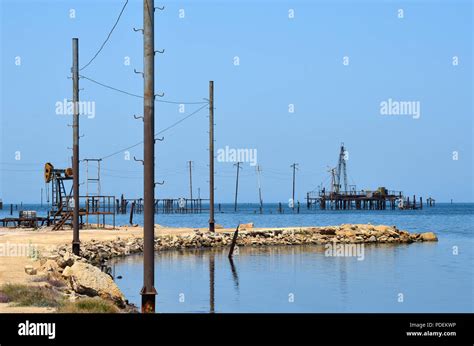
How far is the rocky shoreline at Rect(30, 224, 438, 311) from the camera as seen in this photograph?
18328 mm

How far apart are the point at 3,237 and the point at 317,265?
15.4m

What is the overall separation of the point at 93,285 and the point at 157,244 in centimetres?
2215

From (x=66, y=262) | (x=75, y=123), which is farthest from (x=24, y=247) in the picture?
(x=66, y=262)

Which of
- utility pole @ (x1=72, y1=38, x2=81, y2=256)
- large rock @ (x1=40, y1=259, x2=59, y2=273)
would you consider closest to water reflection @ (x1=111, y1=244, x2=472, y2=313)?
large rock @ (x1=40, y1=259, x2=59, y2=273)

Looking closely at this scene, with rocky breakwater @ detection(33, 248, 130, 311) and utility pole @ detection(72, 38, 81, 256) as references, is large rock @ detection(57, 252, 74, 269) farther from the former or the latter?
utility pole @ detection(72, 38, 81, 256)

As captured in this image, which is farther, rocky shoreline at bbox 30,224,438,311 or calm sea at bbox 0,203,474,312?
calm sea at bbox 0,203,474,312

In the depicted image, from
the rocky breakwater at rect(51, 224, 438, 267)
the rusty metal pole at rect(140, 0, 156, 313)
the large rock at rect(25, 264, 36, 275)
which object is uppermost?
the rusty metal pole at rect(140, 0, 156, 313)

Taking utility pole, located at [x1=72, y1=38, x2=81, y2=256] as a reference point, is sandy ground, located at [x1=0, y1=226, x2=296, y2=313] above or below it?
below

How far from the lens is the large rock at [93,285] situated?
1802 cm
